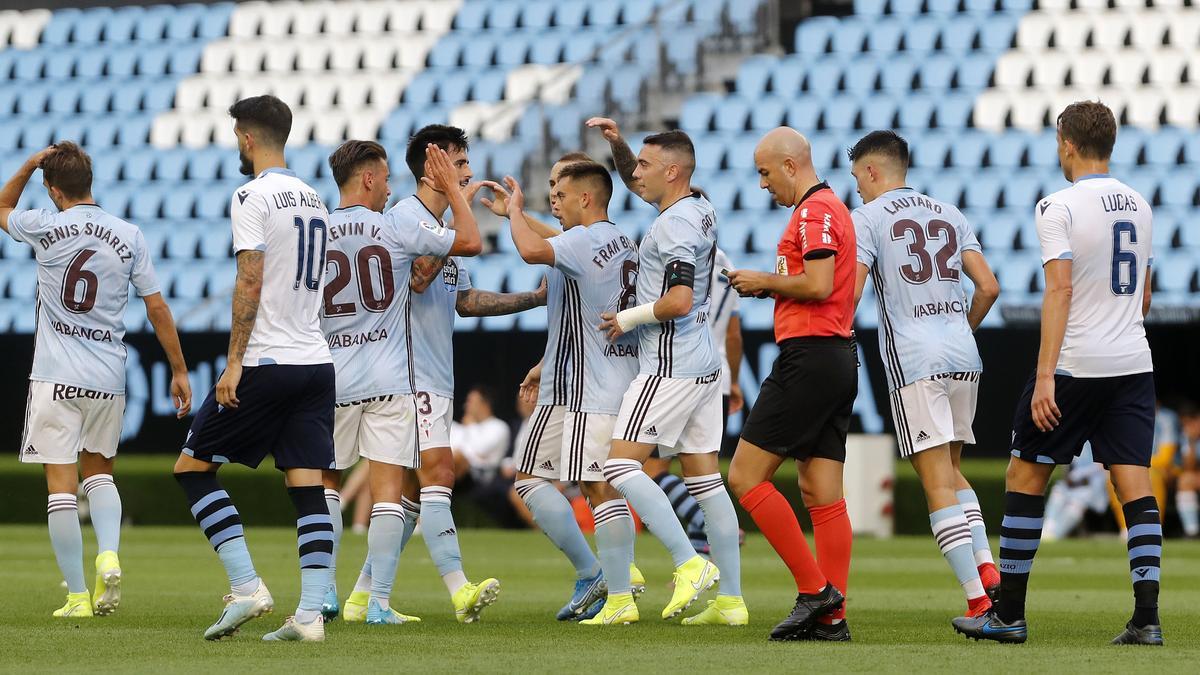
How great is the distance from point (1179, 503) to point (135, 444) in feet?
35.9

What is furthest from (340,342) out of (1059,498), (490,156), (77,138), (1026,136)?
(77,138)

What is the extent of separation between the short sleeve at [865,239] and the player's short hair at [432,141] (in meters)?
2.04

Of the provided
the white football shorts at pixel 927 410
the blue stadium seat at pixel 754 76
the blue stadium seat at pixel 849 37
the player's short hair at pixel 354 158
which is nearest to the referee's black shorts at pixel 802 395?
the white football shorts at pixel 927 410

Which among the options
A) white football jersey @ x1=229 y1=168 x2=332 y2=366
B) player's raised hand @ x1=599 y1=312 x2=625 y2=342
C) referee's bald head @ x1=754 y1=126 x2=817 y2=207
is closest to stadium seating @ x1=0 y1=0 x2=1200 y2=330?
player's raised hand @ x1=599 y1=312 x2=625 y2=342

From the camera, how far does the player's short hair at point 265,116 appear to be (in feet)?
22.4

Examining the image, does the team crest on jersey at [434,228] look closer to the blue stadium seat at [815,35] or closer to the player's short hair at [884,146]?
the player's short hair at [884,146]

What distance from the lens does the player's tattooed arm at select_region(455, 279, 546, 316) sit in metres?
8.56

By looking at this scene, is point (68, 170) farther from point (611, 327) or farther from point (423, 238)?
point (611, 327)

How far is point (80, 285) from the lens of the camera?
329 inches

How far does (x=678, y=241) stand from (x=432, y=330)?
1.51m

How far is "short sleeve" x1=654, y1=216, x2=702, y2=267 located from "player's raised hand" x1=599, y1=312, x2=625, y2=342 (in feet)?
1.14

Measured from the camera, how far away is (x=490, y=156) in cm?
2006

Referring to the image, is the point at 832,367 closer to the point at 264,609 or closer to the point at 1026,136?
the point at 264,609

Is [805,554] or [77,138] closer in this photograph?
[805,554]
